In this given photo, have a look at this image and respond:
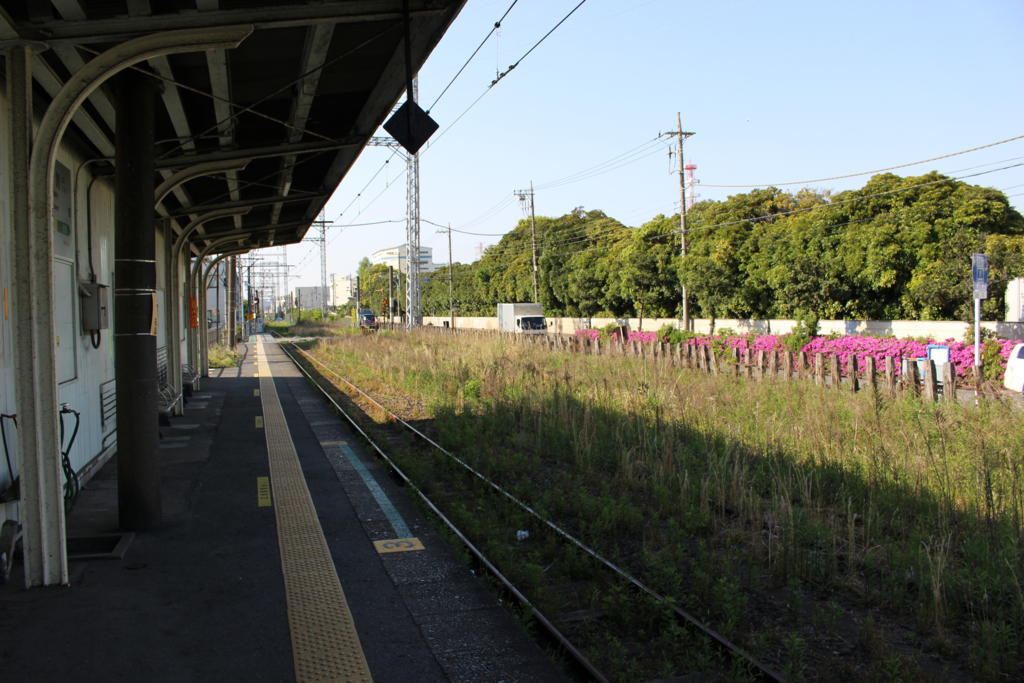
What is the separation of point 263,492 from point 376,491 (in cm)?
125

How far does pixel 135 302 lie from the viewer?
668 centimetres

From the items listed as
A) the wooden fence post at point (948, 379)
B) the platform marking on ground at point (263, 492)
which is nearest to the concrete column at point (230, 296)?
the platform marking on ground at point (263, 492)

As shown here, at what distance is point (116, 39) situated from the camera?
5.57m

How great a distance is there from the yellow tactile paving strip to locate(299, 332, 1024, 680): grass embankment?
1348 millimetres

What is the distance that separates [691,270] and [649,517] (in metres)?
27.9

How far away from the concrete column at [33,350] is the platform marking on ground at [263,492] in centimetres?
255

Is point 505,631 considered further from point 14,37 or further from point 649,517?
point 14,37

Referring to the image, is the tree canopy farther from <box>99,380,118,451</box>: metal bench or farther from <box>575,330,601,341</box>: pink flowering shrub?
<box>99,380,118,451</box>: metal bench

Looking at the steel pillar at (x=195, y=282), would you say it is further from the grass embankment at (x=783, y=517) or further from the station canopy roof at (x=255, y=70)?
the grass embankment at (x=783, y=517)

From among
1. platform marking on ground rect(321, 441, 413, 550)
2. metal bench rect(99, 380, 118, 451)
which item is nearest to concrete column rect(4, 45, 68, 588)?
platform marking on ground rect(321, 441, 413, 550)

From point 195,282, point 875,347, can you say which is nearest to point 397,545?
point 195,282

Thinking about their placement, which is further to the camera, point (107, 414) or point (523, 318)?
point (523, 318)

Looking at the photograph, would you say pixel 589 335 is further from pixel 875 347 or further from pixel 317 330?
pixel 317 330

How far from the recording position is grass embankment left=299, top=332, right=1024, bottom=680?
4.59 m
